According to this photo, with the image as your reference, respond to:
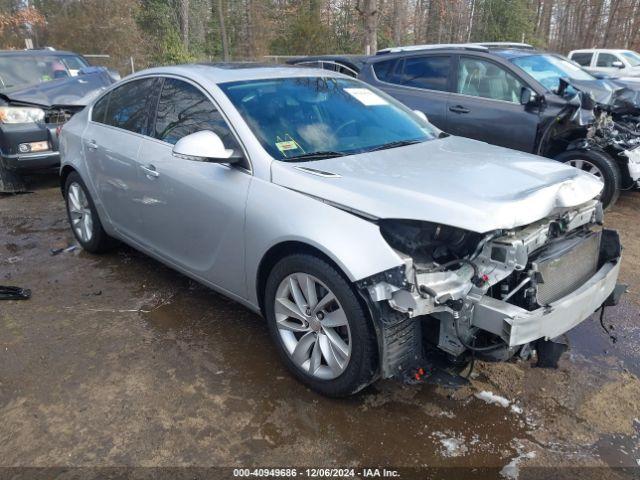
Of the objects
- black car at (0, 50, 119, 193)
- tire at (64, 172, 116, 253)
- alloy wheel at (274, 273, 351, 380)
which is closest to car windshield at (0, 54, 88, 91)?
black car at (0, 50, 119, 193)

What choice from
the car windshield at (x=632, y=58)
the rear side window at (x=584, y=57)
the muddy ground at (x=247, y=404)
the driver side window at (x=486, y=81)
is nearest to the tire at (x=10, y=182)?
the muddy ground at (x=247, y=404)

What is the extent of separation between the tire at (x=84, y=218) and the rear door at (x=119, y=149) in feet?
1.01

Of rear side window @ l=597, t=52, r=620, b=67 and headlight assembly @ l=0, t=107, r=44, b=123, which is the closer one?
headlight assembly @ l=0, t=107, r=44, b=123

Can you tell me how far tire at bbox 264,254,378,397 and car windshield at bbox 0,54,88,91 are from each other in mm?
7228

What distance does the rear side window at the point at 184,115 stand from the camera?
3.28 meters

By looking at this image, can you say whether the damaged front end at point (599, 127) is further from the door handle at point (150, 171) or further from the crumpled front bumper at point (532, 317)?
the door handle at point (150, 171)

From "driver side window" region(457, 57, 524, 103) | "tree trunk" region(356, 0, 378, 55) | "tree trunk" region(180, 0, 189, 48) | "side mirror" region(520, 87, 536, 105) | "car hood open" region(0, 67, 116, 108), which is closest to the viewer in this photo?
"side mirror" region(520, 87, 536, 105)

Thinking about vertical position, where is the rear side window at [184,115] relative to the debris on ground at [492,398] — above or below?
above

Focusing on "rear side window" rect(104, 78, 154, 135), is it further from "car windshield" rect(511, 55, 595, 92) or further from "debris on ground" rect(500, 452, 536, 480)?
"car windshield" rect(511, 55, 595, 92)

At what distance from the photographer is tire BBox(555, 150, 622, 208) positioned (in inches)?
225

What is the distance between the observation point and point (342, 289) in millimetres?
2512

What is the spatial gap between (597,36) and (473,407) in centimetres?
3263

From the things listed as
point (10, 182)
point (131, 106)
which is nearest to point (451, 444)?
point (131, 106)

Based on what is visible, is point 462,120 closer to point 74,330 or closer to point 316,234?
point 316,234
